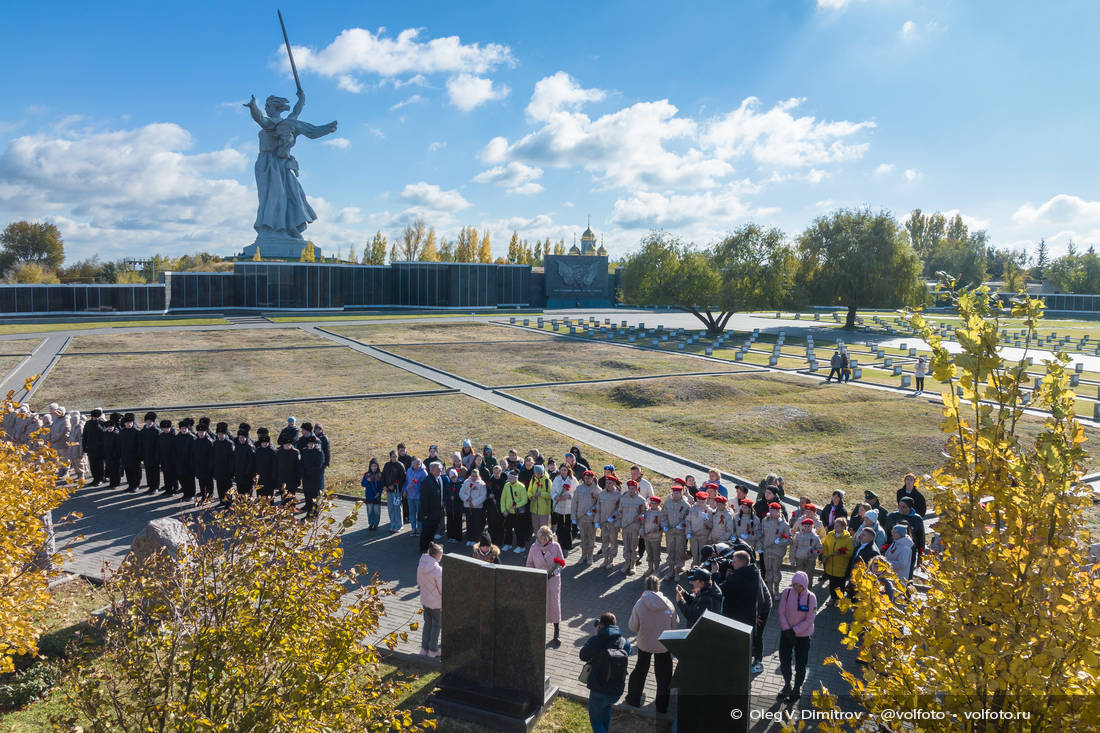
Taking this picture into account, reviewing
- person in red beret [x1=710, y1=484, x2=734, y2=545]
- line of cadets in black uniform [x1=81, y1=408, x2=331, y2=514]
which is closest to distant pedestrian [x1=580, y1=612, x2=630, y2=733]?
person in red beret [x1=710, y1=484, x2=734, y2=545]

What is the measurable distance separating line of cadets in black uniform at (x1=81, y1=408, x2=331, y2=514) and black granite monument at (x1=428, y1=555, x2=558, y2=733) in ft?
20.3

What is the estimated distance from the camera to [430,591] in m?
7.81

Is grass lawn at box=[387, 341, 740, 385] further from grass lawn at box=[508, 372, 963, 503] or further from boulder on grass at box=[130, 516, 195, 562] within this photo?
boulder on grass at box=[130, 516, 195, 562]

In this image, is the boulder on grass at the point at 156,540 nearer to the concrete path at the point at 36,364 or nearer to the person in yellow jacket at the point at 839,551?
the person in yellow jacket at the point at 839,551

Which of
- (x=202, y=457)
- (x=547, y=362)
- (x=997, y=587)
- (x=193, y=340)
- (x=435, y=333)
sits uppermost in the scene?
(x=997, y=587)

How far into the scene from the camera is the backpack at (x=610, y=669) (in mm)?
6293

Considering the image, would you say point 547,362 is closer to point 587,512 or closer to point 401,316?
point 587,512

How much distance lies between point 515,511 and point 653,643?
15.5 ft

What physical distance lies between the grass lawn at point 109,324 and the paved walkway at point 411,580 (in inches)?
1390

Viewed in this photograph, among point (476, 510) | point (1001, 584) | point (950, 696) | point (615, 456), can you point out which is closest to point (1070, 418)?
point (1001, 584)

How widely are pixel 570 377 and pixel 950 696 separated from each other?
25.6 meters

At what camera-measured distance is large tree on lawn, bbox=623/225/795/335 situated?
160ft

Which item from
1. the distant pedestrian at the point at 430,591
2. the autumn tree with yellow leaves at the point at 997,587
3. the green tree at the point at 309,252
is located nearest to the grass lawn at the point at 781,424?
the distant pedestrian at the point at 430,591

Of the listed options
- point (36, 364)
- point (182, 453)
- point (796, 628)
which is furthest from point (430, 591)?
point (36, 364)
